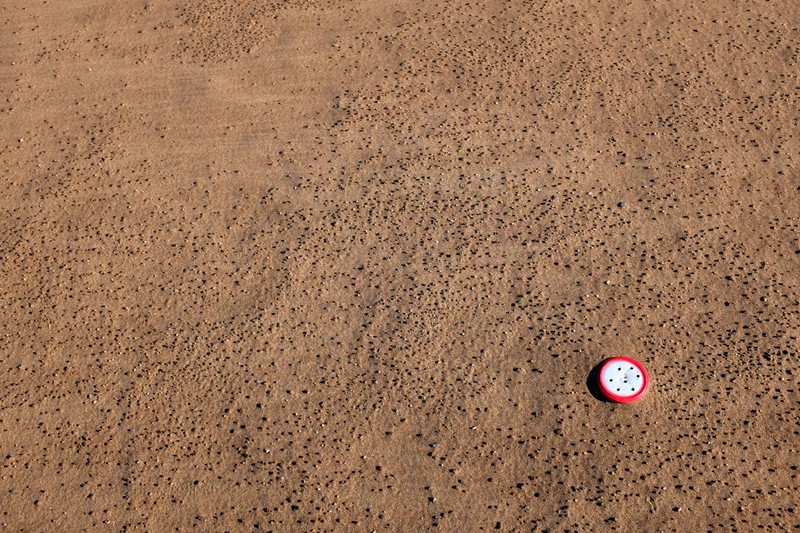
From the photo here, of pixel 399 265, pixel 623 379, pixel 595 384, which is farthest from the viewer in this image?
pixel 399 265

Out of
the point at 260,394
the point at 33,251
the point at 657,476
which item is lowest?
the point at 657,476

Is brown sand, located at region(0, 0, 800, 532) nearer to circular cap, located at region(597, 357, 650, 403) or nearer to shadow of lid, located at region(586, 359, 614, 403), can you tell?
shadow of lid, located at region(586, 359, 614, 403)

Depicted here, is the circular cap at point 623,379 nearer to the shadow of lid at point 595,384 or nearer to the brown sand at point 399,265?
the shadow of lid at point 595,384

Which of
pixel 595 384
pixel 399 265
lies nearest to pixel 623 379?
pixel 595 384

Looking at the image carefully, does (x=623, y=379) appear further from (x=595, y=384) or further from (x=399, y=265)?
(x=399, y=265)

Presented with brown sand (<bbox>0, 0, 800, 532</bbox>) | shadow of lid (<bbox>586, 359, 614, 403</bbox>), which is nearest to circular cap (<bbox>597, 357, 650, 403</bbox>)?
shadow of lid (<bbox>586, 359, 614, 403</bbox>)

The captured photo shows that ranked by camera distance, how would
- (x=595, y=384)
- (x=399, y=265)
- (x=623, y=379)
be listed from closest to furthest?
(x=623, y=379), (x=595, y=384), (x=399, y=265)

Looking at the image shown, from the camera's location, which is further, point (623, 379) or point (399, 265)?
point (399, 265)

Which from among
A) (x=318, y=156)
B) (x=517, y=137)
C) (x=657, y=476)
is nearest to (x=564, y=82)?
(x=517, y=137)

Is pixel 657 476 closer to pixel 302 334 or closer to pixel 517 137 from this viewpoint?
pixel 302 334
